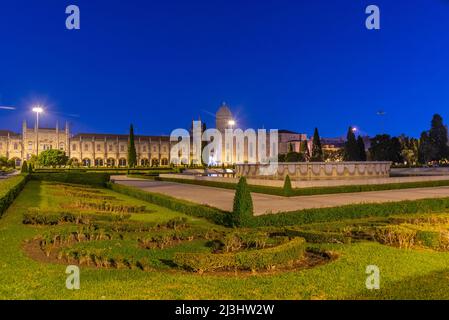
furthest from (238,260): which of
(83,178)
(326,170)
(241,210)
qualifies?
(83,178)

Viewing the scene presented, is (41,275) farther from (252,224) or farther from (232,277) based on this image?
(252,224)

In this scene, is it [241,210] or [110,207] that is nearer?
[241,210]

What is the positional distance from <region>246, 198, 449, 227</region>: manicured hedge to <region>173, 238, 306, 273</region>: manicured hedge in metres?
3.51

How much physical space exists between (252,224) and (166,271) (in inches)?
165

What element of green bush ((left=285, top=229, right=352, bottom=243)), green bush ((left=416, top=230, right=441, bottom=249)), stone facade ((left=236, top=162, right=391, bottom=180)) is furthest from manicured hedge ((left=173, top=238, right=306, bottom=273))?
stone facade ((left=236, top=162, right=391, bottom=180))

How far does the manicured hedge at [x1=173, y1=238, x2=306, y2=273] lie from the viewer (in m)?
5.97

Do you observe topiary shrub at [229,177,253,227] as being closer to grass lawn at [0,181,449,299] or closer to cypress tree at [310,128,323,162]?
grass lawn at [0,181,449,299]

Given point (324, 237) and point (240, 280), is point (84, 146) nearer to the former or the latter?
point (324, 237)

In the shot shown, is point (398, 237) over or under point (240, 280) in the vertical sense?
over

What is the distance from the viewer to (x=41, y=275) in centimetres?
574

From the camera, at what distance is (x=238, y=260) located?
6.16m

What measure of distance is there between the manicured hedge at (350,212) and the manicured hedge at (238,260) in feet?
11.5

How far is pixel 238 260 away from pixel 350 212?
6.36 m
